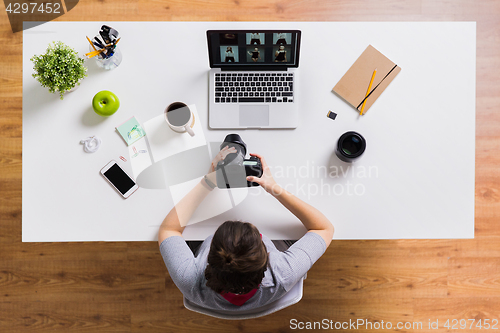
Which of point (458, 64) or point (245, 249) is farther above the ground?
point (458, 64)

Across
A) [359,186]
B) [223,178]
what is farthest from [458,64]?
[223,178]

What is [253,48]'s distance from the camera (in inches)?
38.6

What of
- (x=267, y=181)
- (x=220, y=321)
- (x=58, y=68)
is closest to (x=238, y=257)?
(x=267, y=181)

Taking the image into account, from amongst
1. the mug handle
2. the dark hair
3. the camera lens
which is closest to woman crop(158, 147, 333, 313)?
the dark hair

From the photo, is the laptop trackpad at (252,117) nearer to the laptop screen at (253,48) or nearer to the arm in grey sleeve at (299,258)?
the laptop screen at (253,48)

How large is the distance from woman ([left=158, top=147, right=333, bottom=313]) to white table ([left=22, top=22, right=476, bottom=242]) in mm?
55

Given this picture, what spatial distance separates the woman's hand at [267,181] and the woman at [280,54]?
1.09 feet

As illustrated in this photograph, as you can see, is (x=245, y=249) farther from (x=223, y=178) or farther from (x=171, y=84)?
(x=171, y=84)

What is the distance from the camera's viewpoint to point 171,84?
3.47 feet

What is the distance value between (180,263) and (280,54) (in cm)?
74

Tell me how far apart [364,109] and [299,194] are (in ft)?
1.21

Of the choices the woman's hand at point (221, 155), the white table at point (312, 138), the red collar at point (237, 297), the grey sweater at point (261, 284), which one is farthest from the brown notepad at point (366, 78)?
the red collar at point (237, 297)

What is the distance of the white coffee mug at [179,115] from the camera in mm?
998

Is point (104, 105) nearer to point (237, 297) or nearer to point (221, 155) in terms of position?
point (221, 155)
